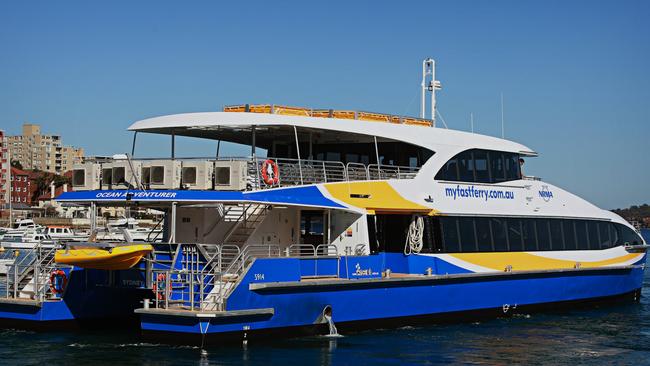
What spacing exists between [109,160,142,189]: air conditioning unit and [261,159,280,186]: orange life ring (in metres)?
2.38

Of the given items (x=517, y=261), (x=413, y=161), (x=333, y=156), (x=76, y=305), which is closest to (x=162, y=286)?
(x=76, y=305)

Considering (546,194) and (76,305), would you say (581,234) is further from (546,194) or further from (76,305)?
(76,305)

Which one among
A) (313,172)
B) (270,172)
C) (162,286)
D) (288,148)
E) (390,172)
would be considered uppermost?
(288,148)

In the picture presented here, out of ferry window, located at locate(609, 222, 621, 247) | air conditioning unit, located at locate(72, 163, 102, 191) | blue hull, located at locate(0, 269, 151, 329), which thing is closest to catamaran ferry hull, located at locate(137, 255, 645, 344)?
ferry window, located at locate(609, 222, 621, 247)

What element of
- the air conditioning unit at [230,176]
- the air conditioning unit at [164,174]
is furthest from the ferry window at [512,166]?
the air conditioning unit at [164,174]

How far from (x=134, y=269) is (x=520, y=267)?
961 centimetres

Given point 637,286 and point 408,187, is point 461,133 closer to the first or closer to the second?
point 408,187

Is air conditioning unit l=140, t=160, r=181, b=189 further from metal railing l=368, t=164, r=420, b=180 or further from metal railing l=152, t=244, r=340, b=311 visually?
metal railing l=368, t=164, r=420, b=180

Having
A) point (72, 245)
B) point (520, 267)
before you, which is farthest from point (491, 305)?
point (72, 245)

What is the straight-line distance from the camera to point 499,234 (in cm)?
2142

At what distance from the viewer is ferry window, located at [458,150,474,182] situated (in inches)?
819

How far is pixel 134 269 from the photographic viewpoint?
16.6 meters

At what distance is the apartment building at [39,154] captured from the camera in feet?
577

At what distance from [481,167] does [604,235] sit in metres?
5.41
